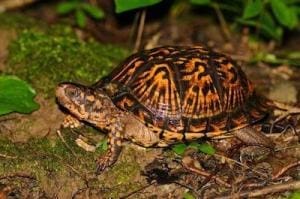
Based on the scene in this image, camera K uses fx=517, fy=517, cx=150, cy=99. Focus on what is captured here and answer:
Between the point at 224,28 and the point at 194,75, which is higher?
the point at 194,75

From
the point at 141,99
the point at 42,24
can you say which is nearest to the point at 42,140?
the point at 141,99

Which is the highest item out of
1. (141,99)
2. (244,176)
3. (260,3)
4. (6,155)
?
(260,3)

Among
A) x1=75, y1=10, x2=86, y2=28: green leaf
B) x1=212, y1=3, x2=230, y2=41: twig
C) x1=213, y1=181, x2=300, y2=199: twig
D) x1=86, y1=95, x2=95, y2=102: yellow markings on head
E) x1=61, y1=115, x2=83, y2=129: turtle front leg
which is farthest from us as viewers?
x1=212, y1=3, x2=230, y2=41: twig

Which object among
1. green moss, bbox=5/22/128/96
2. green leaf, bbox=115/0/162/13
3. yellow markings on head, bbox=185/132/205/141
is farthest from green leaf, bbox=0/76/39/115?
yellow markings on head, bbox=185/132/205/141

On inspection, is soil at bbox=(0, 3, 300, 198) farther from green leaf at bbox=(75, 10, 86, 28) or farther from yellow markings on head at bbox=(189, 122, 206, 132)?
green leaf at bbox=(75, 10, 86, 28)

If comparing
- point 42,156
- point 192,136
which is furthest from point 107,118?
point 192,136

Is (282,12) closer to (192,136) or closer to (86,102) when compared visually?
(192,136)

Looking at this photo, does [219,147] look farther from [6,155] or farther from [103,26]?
Result: [103,26]
